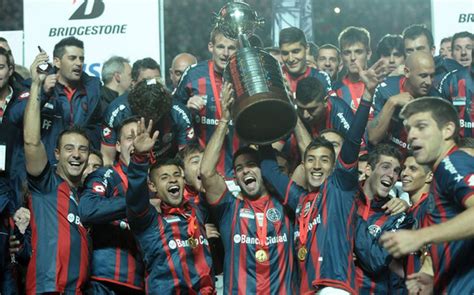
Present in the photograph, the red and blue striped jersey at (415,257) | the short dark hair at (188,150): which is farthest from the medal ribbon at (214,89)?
the red and blue striped jersey at (415,257)

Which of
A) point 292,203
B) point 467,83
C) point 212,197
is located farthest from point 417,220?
point 467,83

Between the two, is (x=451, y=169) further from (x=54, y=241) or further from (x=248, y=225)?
(x=54, y=241)

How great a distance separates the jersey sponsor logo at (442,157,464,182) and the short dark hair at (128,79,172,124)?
2110mm

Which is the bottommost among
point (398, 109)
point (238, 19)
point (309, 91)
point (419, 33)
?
point (398, 109)

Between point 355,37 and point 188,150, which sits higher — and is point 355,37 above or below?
above

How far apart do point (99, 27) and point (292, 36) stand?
1507 millimetres

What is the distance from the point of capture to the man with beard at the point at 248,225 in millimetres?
5555

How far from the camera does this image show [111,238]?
5.78 m

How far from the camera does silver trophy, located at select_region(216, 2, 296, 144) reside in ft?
17.2

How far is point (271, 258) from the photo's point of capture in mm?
5590

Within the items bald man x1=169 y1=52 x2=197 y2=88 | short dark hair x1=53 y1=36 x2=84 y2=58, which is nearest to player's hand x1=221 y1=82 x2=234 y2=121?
short dark hair x1=53 y1=36 x2=84 y2=58

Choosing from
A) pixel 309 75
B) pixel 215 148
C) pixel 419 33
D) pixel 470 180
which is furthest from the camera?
pixel 419 33

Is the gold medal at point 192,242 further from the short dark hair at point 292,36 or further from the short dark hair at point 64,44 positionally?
the short dark hair at point 64,44

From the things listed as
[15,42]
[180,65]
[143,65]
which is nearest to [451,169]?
[143,65]
